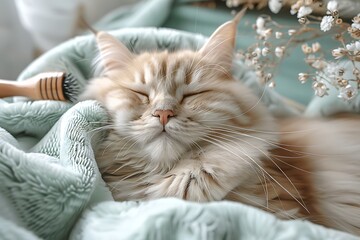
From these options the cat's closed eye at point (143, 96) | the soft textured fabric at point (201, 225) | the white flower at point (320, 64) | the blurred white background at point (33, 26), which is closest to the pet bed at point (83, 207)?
the soft textured fabric at point (201, 225)

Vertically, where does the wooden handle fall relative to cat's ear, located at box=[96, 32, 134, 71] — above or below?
below

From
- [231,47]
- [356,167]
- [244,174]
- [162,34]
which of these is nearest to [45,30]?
[162,34]

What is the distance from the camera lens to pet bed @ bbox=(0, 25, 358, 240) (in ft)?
2.28

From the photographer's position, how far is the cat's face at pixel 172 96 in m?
0.95

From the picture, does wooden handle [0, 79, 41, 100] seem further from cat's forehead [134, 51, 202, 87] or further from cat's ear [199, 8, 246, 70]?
cat's ear [199, 8, 246, 70]

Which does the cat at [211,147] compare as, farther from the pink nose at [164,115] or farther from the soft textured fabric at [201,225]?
the soft textured fabric at [201,225]

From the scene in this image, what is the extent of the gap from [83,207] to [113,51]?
0.51 meters

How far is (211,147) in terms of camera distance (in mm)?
984

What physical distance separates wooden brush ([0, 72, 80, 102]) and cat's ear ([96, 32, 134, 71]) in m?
Result: 0.13

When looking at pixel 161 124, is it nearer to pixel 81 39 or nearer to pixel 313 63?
pixel 313 63

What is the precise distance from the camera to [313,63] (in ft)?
3.67

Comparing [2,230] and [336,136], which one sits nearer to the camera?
[2,230]

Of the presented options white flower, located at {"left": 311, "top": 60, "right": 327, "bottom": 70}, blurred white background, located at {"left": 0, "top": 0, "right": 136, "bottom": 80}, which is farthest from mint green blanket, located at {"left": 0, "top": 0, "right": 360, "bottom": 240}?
blurred white background, located at {"left": 0, "top": 0, "right": 136, "bottom": 80}

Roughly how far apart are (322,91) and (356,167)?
26 cm
